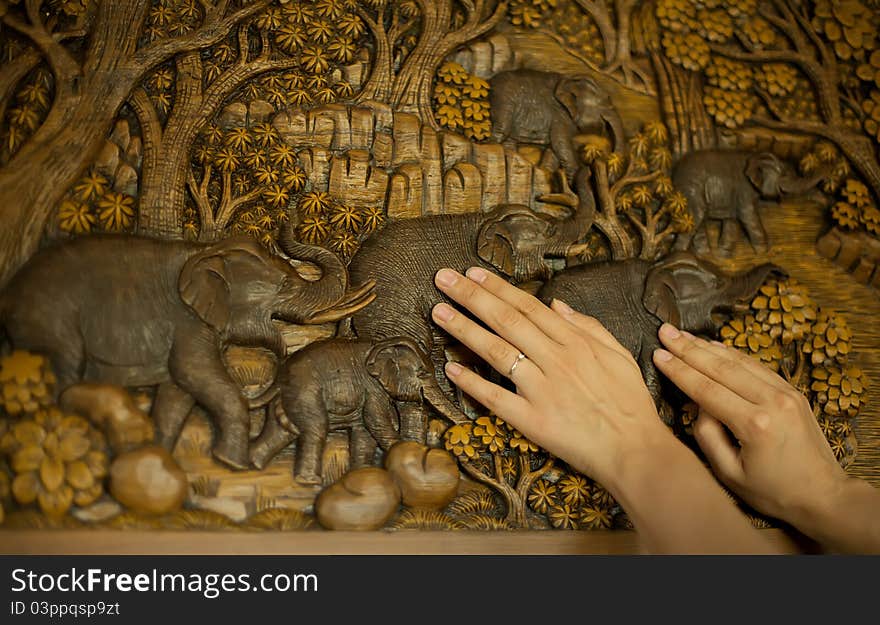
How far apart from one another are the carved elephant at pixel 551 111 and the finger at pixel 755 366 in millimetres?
411

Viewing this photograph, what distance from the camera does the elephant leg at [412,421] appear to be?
4.05ft

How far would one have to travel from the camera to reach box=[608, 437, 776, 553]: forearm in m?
1.09

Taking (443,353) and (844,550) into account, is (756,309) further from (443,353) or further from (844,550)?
(443,353)

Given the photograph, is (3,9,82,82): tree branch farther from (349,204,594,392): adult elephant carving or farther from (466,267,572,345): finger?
(466,267,572,345): finger

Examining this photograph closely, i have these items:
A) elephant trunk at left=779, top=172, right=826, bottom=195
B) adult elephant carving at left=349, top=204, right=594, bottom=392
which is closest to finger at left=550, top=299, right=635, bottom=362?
adult elephant carving at left=349, top=204, right=594, bottom=392

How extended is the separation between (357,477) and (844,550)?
748mm

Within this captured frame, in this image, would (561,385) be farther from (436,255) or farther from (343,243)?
(343,243)

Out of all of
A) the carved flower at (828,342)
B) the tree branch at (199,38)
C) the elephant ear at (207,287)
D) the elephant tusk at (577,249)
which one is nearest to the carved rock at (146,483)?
the elephant ear at (207,287)

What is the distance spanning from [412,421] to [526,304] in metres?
0.27

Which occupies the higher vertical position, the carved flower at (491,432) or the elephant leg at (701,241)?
the elephant leg at (701,241)

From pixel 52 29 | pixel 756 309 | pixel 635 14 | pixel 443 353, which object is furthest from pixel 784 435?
pixel 52 29

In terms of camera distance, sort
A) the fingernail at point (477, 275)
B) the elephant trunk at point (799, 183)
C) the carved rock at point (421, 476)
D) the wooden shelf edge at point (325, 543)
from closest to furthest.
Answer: the wooden shelf edge at point (325, 543)
the carved rock at point (421, 476)
the fingernail at point (477, 275)
the elephant trunk at point (799, 183)

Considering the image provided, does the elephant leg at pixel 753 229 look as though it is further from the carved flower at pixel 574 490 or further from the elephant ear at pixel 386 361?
the elephant ear at pixel 386 361

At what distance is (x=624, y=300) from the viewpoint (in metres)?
1.35
